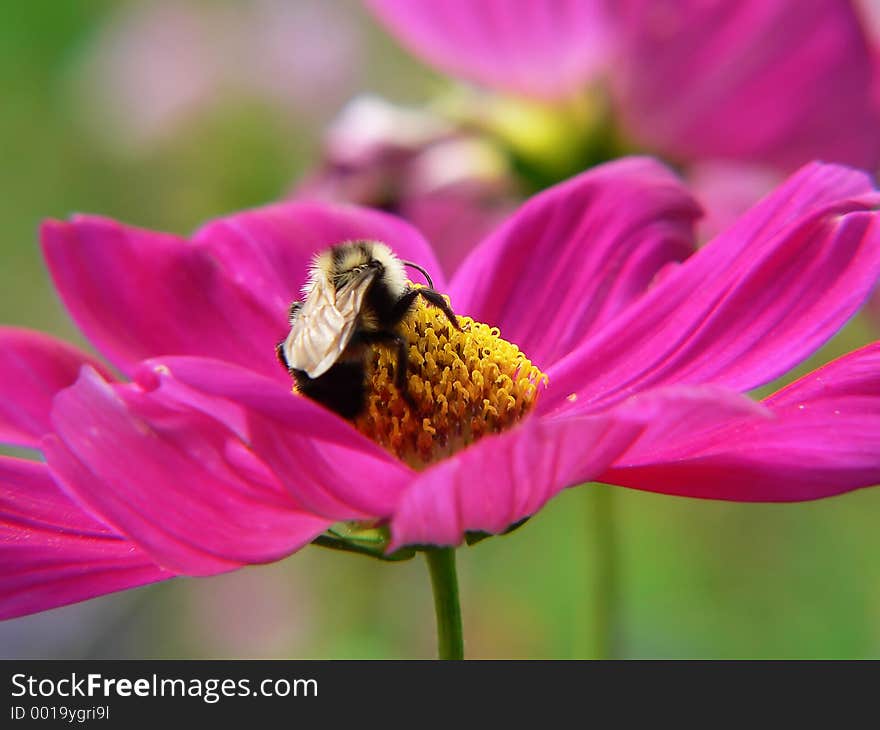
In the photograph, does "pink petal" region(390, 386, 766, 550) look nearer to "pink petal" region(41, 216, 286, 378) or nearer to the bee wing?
the bee wing

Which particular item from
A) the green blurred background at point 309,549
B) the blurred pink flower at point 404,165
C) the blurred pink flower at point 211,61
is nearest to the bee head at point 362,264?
the blurred pink flower at point 404,165

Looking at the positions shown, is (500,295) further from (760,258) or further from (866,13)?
(866,13)

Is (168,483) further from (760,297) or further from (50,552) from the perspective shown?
(760,297)

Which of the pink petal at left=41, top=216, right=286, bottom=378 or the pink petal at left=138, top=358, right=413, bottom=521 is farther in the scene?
the pink petal at left=41, top=216, right=286, bottom=378

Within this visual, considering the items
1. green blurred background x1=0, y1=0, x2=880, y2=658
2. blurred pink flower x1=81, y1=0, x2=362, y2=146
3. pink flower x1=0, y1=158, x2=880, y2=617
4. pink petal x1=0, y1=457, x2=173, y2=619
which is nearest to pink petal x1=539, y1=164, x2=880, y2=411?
pink flower x1=0, y1=158, x2=880, y2=617

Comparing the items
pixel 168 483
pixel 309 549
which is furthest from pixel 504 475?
pixel 309 549
